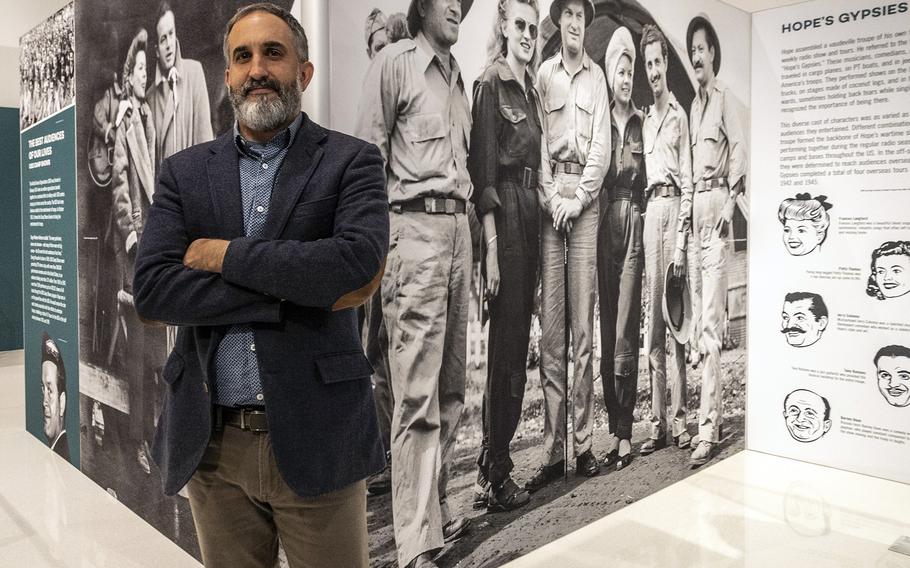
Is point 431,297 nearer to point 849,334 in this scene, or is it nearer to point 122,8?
point 122,8

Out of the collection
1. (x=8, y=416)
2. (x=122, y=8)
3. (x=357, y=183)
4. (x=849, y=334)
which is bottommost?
(x=8, y=416)

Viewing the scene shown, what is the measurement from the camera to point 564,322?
3.39 m

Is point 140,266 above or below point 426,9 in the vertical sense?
below

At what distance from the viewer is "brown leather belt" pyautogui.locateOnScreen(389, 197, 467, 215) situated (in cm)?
263

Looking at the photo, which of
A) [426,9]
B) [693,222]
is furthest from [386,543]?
[693,222]

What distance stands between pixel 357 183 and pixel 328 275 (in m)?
0.25

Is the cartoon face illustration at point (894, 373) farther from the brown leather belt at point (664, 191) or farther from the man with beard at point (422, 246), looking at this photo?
the man with beard at point (422, 246)

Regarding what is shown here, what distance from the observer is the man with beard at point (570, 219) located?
328 centimetres

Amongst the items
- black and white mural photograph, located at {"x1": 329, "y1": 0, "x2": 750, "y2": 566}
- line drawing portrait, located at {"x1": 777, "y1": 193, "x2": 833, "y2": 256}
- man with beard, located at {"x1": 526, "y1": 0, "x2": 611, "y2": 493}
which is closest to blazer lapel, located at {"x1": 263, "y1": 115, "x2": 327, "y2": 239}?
black and white mural photograph, located at {"x1": 329, "y1": 0, "x2": 750, "y2": 566}

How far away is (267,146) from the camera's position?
1.81 metres

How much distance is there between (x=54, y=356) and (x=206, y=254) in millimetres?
3633

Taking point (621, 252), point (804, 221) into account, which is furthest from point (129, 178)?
point (804, 221)

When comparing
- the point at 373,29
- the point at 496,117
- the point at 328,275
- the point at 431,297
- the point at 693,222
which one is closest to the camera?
the point at 328,275

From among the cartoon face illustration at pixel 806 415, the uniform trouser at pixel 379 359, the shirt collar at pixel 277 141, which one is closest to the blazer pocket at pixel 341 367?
the shirt collar at pixel 277 141
